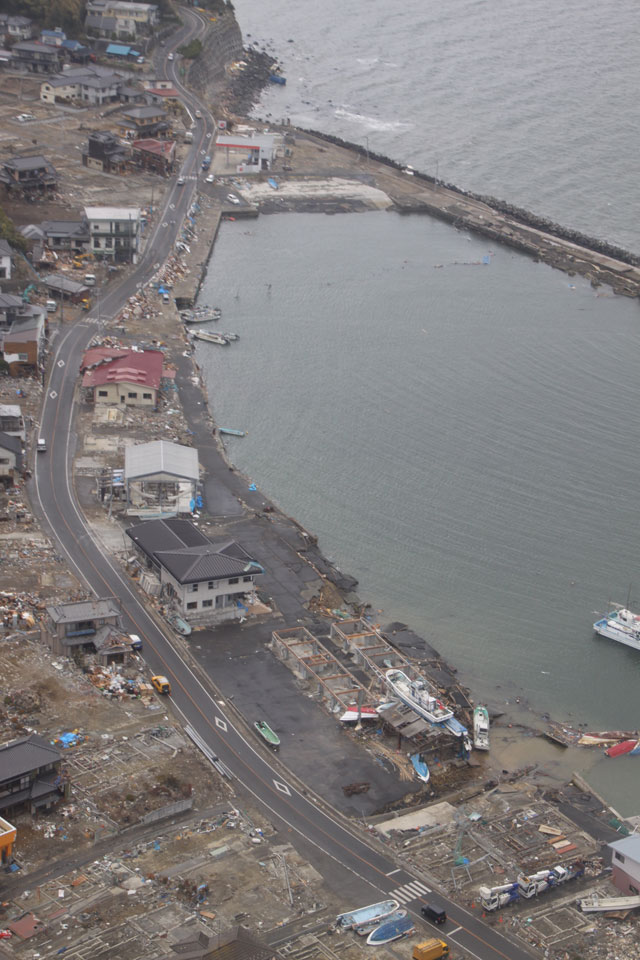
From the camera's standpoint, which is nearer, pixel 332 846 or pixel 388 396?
pixel 332 846

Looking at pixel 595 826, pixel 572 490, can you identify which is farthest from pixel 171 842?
pixel 572 490

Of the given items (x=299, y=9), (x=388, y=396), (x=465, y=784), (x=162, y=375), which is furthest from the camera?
(x=299, y=9)

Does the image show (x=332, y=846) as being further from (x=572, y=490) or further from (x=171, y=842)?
(x=572, y=490)

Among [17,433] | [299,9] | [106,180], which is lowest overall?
[17,433]

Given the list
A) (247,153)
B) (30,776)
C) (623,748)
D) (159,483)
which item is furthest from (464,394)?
(247,153)

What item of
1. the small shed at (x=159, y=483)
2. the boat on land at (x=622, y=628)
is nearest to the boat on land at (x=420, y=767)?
the boat on land at (x=622, y=628)

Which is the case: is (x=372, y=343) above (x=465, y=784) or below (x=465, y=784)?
above

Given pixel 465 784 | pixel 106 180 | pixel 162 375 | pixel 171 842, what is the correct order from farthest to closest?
pixel 106 180
pixel 162 375
pixel 465 784
pixel 171 842
